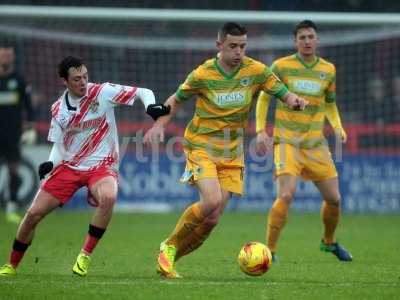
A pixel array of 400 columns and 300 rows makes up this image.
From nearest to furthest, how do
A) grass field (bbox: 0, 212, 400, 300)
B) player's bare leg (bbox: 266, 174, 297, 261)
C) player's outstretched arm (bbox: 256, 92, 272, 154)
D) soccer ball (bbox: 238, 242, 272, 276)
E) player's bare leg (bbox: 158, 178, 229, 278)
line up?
grass field (bbox: 0, 212, 400, 300), soccer ball (bbox: 238, 242, 272, 276), player's bare leg (bbox: 158, 178, 229, 278), player's outstretched arm (bbox: 256, 92, 272, 154), player's bare leg (bbox: 266, 174, 297, 261)

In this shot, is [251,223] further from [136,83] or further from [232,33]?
[232,33]

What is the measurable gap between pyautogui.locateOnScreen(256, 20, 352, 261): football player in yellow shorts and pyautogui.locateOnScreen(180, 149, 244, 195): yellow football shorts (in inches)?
64.8

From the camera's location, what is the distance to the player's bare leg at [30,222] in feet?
31.0

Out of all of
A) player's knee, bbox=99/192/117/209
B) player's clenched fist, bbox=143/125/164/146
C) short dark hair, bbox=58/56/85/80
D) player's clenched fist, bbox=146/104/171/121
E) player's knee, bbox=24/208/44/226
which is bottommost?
player's knee, bbox=24/208/44/226

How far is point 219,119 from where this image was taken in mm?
9742

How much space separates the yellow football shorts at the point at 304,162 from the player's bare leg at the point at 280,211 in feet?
0.29

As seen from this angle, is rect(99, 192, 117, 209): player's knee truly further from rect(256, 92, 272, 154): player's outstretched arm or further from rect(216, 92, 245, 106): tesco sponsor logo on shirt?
rect(256, 92, 272, 154): player's outstretched arm

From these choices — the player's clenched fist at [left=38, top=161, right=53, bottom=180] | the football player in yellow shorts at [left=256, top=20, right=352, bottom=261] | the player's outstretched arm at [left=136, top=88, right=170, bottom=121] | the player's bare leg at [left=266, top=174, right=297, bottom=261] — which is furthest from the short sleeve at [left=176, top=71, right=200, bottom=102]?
the player's bare leg at [left=266, top=174, right=297, bottom=261]

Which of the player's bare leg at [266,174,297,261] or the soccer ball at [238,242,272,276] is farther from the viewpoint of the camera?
the player's bare leg at [266,174,297,261]

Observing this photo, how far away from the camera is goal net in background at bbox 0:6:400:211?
60.7ft

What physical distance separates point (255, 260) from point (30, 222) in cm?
200

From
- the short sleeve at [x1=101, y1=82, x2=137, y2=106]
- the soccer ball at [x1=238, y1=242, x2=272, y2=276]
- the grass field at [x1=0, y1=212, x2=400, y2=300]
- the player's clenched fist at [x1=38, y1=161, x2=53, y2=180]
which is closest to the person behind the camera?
the grass field at [x1=0, y1=212, x2=400, y2=300]

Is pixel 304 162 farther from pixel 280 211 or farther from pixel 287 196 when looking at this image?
pixel 280 211

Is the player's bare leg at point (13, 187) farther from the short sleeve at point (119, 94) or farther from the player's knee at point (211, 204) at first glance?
the player's knee at point (211, 204)
